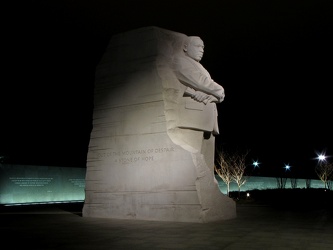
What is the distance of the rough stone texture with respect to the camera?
12.0 meters

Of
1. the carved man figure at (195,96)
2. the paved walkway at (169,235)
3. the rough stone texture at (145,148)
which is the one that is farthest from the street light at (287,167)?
the paved walkway at (169,235)

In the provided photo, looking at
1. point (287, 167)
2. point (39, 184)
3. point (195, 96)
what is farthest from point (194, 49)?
point (287, 167)

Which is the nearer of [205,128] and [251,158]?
[205,128]

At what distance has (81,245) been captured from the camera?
752 centimetres

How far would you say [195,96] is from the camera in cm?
1294

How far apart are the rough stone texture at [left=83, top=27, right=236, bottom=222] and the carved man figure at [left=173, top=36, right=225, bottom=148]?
28 cm

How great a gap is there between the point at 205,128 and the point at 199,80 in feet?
4.99

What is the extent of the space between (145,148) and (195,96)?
2.24 metres

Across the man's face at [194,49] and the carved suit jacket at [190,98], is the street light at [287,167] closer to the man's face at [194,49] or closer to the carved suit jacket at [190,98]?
the carved suit jacket at [190,98]

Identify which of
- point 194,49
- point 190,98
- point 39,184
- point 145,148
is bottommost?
point 39,184

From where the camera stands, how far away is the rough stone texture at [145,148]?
39.4 ft

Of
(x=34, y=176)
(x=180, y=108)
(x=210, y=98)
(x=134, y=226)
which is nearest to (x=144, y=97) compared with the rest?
(x=180, y=108)

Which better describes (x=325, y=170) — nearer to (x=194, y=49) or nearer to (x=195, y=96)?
(x=194, y=49)

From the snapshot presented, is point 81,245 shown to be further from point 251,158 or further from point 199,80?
point 251,158
